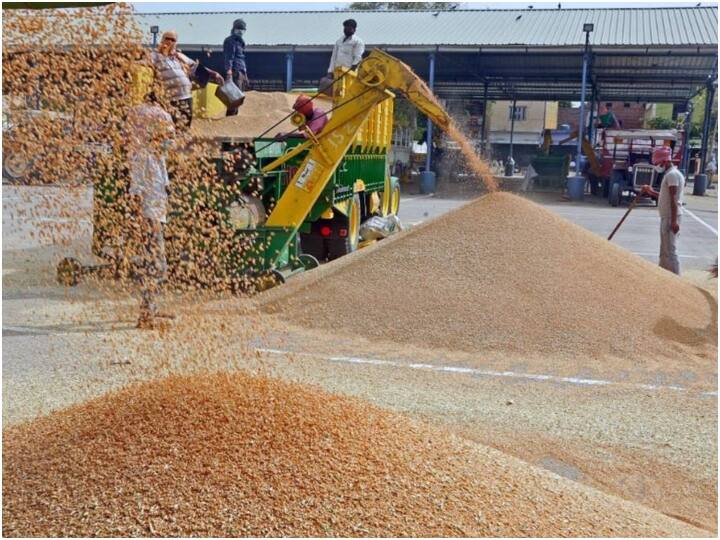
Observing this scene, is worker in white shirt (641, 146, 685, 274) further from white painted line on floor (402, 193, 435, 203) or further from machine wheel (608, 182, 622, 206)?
machine wheel (608, 182, 622, 206)

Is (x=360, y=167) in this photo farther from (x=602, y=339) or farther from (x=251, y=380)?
(x=251, y=380)

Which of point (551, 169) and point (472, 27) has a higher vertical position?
point (472, 27)

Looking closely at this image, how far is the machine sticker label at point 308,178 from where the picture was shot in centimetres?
784

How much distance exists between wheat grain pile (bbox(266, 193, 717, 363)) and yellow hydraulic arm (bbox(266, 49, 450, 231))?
74 cm

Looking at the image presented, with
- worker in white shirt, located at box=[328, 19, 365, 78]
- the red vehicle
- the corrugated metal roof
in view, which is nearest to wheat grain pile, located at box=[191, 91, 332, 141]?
worker in white shirt, located at box=[328, 19, 365, 78]

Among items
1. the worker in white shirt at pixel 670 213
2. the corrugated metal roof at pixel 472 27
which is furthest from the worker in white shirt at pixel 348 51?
the corrugated metal roof at pixel 472 27

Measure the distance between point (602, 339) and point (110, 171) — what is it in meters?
3.80

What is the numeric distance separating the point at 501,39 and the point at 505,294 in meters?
18.3

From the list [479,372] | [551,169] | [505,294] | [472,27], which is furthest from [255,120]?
[551,169]

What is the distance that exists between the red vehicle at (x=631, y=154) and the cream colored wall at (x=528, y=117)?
111 ft

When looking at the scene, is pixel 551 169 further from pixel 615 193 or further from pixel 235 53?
pixel 235 53

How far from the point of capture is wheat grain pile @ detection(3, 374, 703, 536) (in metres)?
2.63

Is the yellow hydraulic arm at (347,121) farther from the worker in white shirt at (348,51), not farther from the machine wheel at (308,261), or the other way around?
the worker in white shirt at (348,51)

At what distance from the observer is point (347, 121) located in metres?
7.93
